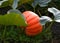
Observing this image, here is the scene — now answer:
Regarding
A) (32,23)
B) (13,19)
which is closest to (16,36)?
(32,23)

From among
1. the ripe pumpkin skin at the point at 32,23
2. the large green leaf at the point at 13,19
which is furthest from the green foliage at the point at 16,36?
the large green leaf at the point at 13,19

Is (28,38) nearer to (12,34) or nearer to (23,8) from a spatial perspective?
(12,34)

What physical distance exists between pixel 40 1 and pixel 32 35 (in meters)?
0.29

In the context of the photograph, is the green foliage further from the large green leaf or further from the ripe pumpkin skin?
the large green leaf

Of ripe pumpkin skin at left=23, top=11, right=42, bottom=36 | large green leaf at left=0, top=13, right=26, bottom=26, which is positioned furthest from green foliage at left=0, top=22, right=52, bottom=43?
large green leaf at left=0, top=13, right=26, bottom=26

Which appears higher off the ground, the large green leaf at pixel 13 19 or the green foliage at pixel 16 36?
the large green leaf at pixel 13 19

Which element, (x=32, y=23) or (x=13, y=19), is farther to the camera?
(x=32, y=23)

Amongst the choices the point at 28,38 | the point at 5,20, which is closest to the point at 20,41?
the point at 28,38

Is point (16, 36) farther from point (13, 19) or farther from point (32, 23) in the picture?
point (13, 19)

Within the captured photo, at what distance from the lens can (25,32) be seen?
1.58 meters

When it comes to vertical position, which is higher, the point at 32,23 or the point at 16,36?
the point at 32,23

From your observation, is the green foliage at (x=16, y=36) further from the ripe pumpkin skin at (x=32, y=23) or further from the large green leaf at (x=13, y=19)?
the large green leaf at (x=13, y=19)

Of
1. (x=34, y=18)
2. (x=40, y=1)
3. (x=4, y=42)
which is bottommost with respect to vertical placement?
(x=4, y=42)

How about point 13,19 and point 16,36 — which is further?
point 16,36
